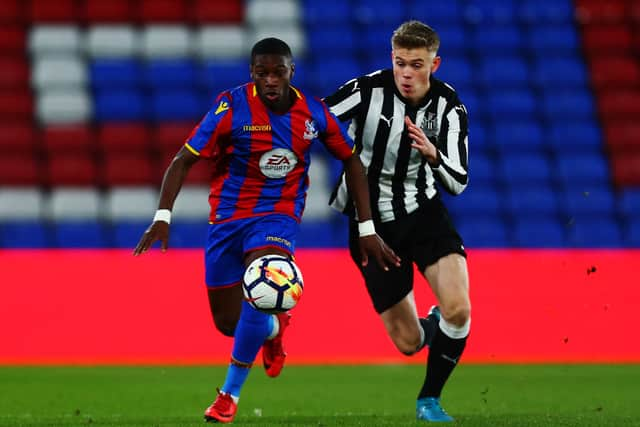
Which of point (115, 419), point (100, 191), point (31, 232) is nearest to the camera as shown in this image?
point (115, 419)

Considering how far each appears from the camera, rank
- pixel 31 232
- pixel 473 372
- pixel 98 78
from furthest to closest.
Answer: pixel 98 78 → pixel 31 232 → pixel 473 372

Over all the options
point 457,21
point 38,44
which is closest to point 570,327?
point 457,21

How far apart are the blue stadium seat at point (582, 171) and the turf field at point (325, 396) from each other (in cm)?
415

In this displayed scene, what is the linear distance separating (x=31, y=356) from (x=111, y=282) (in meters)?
0.75

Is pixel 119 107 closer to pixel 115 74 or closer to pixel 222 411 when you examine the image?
pixel 115 74

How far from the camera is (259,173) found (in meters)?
4.66

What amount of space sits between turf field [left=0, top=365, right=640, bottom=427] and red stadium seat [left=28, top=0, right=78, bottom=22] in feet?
21.1

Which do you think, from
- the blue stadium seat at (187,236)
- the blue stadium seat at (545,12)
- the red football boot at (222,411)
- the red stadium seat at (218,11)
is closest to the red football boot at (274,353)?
the red football boot at (222,411)

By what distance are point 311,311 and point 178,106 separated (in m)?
4.74

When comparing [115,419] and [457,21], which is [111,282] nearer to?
[115,419]

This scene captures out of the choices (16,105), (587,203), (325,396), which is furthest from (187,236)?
(325,396)

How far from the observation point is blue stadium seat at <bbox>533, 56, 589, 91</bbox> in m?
12.7

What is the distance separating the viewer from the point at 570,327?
7836mm

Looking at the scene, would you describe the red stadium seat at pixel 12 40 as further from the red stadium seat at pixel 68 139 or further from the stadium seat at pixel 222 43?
the stadium seat at pixel 222 43
